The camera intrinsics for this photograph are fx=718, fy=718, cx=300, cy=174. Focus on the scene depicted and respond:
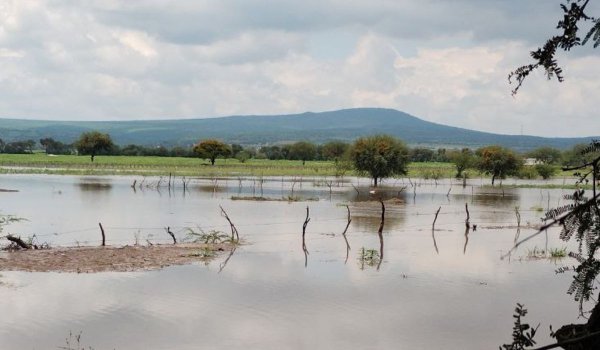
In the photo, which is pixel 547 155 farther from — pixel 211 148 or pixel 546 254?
pixel 546 254

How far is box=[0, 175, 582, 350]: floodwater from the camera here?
60.6 ft

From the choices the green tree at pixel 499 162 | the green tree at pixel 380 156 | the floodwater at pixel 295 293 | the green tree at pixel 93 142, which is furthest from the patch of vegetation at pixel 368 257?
the green tree at pixel 93 142

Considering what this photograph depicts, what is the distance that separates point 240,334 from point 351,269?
36.1 feet

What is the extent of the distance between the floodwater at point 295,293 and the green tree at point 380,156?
136 ft

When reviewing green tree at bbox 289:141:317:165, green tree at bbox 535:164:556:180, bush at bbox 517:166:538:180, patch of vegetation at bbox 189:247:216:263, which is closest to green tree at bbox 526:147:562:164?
bush at bbox 517:166:538:180

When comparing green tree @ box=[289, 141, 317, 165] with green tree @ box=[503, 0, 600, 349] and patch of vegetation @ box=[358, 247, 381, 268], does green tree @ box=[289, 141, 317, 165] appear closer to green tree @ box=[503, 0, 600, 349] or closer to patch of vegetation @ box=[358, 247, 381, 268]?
patch of vegetation @ box=[358, 247, 381, 268]

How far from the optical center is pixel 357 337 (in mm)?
18641

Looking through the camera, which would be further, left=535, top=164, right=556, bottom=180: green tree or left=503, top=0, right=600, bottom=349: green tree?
left=535, top=164, right=556, bottom=180: green tree

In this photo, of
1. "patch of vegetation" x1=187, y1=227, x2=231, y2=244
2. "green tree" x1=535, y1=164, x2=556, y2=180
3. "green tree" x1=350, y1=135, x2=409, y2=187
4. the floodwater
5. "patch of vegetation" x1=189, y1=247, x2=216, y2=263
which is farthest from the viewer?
"green tree" x1=535, y1=164, x2=556, y2=180

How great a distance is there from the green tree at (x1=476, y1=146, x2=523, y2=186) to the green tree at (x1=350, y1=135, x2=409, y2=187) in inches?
783

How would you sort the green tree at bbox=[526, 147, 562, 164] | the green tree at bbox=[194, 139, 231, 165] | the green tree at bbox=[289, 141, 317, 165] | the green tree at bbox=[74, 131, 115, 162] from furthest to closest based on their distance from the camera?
the green tree at bbox=[289, 141, 317, 165] < the green tree at bbox=[526, 147, 562, 164] < the green tree at bbox=[194, 139, 231, 165] < the green tree at bbox=[74, 131, 115, 162]

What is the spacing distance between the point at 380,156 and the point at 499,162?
25431mm

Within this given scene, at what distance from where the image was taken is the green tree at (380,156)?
89250 mm

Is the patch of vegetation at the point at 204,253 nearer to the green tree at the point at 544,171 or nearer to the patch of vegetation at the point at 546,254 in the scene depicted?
the patch of vegetation at the point at 546,254
